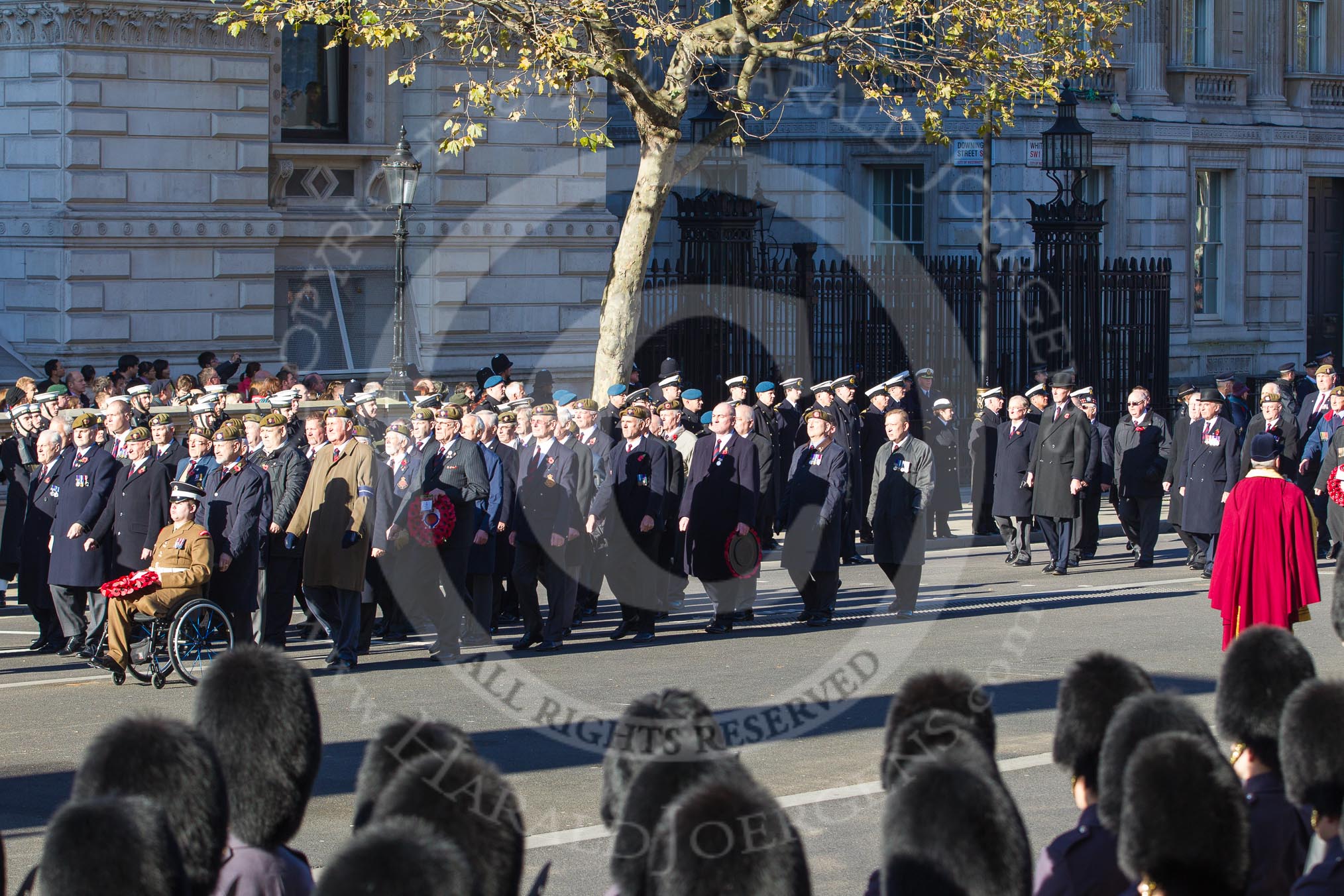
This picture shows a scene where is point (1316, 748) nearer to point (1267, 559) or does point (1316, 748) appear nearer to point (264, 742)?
point (264, 742)

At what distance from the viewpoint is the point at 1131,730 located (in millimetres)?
5383

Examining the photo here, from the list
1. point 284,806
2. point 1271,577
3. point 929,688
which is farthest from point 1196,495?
point 284,806

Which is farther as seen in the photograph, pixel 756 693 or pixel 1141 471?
pixel 1141 471

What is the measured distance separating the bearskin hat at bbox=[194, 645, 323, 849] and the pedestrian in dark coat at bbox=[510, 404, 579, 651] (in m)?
7.51

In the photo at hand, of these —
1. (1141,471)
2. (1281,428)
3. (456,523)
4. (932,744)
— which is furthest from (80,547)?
(1281,428)

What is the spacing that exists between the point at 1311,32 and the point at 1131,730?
33.4 metres

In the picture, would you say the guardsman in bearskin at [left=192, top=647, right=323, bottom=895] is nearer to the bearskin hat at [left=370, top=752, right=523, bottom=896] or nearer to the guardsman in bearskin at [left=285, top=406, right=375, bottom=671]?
the bearskin hat at [left=370, top=752, right=523, bottom=896]

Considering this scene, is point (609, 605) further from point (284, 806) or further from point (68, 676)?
point (284, 806)

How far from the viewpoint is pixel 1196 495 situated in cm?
1672

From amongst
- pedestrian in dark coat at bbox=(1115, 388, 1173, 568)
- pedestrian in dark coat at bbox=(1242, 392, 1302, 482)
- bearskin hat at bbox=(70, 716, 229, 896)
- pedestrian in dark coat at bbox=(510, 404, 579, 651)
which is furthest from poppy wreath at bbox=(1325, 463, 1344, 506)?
bearskin hat at bbox=(70, 716, 229, 896)

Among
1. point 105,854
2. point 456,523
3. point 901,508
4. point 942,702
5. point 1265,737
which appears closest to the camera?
point 105,854

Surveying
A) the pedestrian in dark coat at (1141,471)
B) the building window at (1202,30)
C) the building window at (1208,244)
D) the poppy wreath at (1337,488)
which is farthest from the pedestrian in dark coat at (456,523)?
the building window at (1202,30)

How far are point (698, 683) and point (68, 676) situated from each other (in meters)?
4.20

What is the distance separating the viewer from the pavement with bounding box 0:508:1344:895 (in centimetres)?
824
